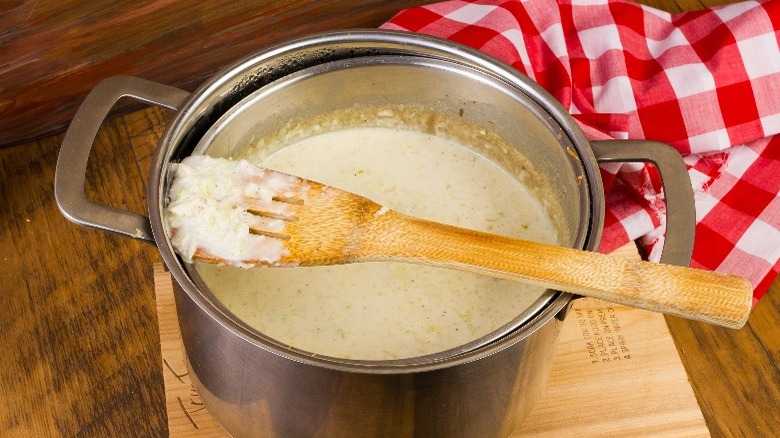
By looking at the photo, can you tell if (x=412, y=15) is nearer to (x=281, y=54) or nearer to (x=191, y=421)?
(x=281, y=54)

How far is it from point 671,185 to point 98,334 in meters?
0.83

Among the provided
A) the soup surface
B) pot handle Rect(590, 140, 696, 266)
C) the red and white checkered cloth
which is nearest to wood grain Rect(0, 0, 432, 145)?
the red and white checkered cloth

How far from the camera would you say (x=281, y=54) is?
1201mm

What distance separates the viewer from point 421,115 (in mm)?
1360

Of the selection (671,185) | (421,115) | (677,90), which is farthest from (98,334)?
(677,90)

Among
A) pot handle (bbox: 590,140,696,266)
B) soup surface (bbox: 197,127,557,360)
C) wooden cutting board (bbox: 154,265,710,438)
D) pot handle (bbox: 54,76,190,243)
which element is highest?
pot handle (bbox: 54,76,190,243)

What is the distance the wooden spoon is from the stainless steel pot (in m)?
0.04

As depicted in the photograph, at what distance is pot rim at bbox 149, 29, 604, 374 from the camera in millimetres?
911

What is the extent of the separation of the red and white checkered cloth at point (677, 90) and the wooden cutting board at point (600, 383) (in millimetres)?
220

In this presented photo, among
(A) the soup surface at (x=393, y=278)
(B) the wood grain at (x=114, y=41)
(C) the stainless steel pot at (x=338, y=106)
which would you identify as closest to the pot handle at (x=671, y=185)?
(C) the stainless steel pot at (x=338, y=106)

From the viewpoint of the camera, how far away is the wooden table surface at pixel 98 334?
1.31 meters

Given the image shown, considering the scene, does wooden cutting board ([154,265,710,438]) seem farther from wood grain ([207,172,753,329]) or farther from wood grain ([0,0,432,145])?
wood grain ([0,0,432,145])

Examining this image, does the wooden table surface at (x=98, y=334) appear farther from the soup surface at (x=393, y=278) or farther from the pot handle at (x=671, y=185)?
the pot handle at (x=671, y=185)

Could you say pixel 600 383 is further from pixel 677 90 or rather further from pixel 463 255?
pixel 677 90
